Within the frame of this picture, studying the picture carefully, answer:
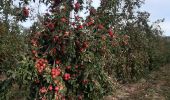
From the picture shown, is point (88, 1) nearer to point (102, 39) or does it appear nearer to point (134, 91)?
point (102, 39)

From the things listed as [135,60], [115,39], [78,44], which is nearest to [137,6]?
[135,60]

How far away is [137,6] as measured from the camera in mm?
19125

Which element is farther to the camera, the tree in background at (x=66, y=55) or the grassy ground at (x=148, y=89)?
the grassy ground at (x=148, y=89)

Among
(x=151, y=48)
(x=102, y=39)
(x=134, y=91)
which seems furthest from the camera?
(x=151, y=48)

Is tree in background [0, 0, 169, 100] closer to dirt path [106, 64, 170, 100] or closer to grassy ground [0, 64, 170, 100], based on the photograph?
grassy ground [0, 64, 170, 100]

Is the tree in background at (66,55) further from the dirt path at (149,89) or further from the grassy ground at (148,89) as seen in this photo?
the dirt path at (149,89)

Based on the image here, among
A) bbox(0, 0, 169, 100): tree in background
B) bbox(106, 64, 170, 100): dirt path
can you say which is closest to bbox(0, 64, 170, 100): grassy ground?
bbox(106, 64, 170, 100): dirt path

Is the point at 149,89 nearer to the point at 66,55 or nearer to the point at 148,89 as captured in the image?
the point at 148,89

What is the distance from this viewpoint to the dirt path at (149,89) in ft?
57.1

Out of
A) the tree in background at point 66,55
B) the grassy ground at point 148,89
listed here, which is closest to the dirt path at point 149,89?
the grassy ground at point 148,89

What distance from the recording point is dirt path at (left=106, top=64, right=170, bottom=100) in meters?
A: 17.4

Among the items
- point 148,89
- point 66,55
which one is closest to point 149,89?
point 148,89

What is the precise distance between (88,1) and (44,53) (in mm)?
1874

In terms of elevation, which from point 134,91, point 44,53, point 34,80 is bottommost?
point 134,91
